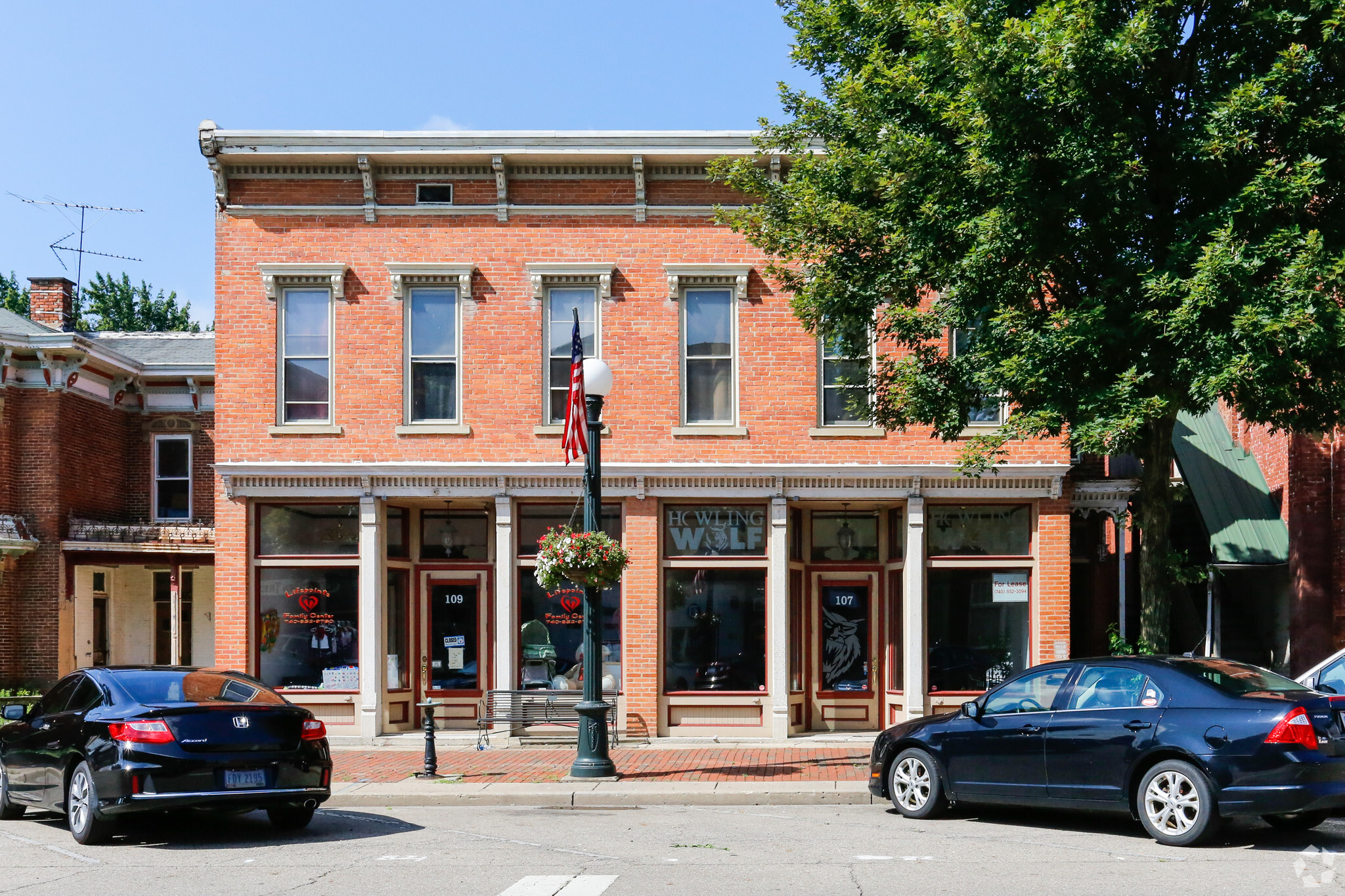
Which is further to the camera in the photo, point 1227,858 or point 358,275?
point 358,275

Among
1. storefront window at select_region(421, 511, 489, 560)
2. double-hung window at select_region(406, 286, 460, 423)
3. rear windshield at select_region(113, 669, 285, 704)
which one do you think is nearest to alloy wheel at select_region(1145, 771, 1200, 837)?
rear windshield at select_region(113, 669, 285, 704)

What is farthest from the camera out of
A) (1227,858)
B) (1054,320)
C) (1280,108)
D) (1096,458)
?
(1096,458)

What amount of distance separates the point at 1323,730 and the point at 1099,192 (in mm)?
5146

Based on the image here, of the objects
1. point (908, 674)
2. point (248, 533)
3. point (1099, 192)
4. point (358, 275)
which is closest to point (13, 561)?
point (248, 533)

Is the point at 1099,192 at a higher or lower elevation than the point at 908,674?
higher

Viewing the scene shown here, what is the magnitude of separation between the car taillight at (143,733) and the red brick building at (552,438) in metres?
7.59

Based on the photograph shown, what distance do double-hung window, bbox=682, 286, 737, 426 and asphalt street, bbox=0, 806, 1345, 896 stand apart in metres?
7.00

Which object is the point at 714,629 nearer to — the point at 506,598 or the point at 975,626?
the point at 506,598

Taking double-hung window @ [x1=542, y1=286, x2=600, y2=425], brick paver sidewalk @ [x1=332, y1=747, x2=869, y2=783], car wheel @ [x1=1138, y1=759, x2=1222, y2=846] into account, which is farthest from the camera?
double-hung window @ [x1=542, y1=286, x2=600, y2=425]

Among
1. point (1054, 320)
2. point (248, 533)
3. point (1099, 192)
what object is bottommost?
point (248, 533)

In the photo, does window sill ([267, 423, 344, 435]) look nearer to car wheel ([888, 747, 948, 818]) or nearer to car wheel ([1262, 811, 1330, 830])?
A: car wheel ([888, 747, 948, 818])

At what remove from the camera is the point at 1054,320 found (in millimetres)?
11867

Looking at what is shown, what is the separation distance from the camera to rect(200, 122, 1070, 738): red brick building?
1741cm

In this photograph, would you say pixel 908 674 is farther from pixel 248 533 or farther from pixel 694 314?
pixel 248 533
